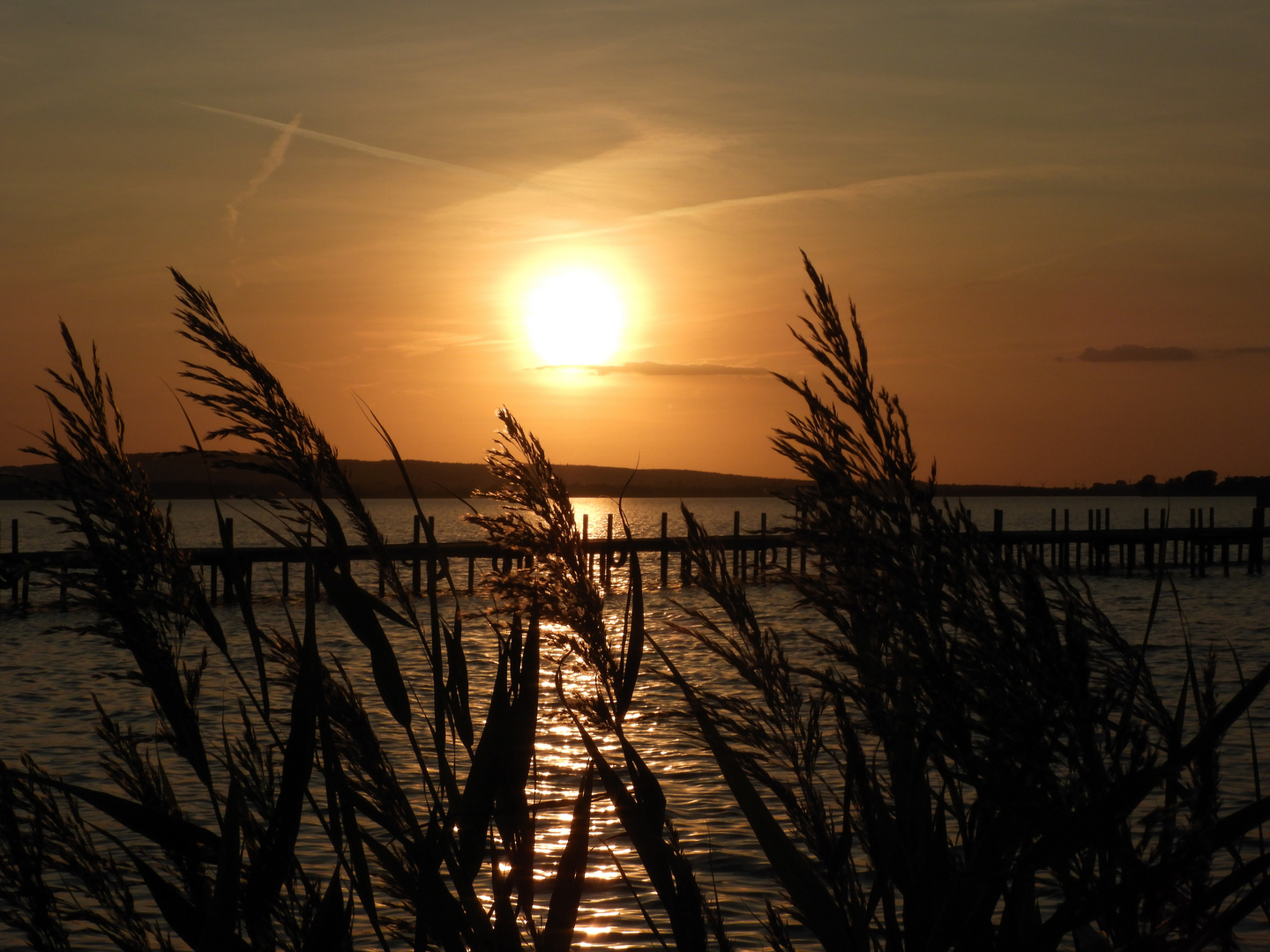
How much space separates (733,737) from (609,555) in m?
30.4

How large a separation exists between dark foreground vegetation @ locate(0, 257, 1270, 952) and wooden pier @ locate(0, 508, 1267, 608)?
78 millimetres

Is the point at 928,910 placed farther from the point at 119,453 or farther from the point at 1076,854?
the point at 119,453

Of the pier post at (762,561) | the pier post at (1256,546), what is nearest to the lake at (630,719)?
the pier post at (762,561)

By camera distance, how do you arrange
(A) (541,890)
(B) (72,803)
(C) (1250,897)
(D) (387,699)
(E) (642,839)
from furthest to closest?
(A) (541,890) → (B) (72,803) → (D) (387,699) → (E) (642,839) → (C) (1250,897)

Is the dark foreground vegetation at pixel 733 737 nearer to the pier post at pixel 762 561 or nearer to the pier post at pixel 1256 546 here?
the pier post at pixel 762 561

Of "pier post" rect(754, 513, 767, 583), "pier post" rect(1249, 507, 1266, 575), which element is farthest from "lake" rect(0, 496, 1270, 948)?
"pier post" rect(1249, 507, 1266, 575)

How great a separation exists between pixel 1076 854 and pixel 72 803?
1809 millimetres

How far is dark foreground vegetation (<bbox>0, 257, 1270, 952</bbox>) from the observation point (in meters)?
1.29

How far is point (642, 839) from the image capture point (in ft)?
5.42

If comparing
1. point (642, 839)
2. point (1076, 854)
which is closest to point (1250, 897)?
point (1076, 854)

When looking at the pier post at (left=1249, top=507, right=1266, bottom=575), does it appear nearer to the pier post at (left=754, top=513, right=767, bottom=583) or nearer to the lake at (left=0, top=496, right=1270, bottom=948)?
the lake at (left=0, top=496, right=1270, bottom=948)

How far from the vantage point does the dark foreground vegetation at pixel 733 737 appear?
4.22 feet

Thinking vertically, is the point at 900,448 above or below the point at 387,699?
above

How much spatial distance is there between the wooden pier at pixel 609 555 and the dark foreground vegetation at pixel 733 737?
0.26ft
